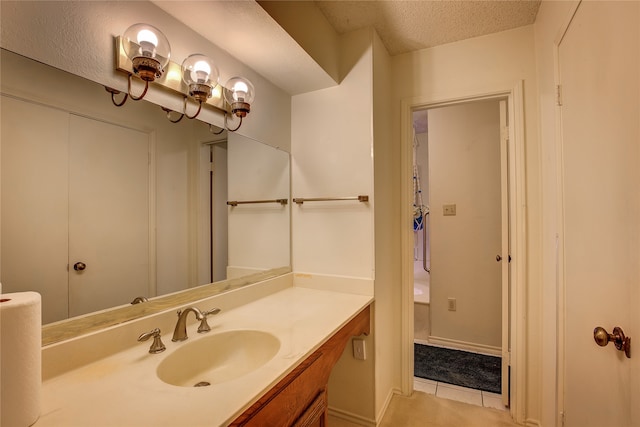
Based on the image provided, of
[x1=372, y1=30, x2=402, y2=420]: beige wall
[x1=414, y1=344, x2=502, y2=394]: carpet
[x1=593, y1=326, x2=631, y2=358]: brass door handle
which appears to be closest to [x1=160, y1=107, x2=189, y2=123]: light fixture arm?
[x1=372, y1=30, x2=402, y2=420]: beige wall

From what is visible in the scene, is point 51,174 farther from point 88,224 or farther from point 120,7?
point 120,7

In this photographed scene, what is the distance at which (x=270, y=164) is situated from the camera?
1.87 meters

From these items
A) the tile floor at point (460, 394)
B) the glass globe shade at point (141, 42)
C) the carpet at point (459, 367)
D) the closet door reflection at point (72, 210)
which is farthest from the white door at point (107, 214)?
the carpet at point (459, 367)

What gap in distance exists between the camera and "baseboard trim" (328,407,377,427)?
1.72 meters

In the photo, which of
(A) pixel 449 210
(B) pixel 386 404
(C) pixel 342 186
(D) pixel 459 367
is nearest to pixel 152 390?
(C) pixel 342 186

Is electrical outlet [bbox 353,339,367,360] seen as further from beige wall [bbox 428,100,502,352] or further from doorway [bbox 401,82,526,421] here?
beige wall [bbox 428,100,502,352]

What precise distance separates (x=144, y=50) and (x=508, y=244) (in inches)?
86.2

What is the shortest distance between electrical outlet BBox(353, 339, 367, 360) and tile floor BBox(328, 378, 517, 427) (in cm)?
41

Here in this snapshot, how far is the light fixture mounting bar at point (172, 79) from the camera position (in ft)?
3.37

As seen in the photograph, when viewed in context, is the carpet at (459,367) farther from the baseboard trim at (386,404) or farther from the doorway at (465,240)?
the baseboard trim at (386,404)

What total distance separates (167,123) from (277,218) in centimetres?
87

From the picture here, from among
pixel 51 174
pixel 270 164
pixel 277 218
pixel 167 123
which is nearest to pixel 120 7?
pixel 167 123

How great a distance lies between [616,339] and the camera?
2.65 ft

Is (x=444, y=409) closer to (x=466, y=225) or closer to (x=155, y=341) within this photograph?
(x=466, y=225)
